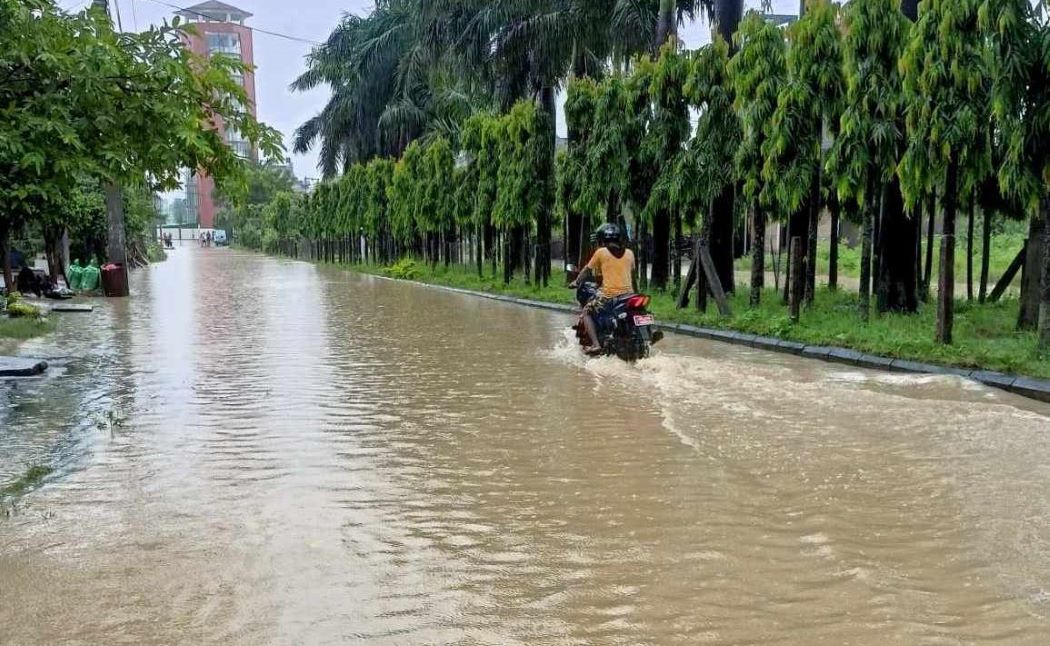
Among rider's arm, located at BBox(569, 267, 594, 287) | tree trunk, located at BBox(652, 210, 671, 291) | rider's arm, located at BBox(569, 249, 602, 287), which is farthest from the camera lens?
tree trunk, located at BBox(652, 210, 671, 291)

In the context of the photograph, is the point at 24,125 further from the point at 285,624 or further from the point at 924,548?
the point at 924,548

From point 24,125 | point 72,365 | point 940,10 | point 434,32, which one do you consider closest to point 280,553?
point 24,125

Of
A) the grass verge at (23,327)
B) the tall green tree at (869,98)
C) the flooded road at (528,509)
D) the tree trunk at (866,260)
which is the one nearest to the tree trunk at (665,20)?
the tall green tree at (869,98)

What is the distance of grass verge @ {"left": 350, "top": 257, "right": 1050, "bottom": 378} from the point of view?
1066cm

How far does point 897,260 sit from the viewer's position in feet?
51.8

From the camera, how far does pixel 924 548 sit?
497cm

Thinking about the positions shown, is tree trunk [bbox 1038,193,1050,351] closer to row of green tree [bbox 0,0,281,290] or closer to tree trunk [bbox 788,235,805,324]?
tree trunk [bbox 788,235,805,324]

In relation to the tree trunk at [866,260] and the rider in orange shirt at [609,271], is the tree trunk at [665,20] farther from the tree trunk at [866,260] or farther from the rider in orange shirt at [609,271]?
the rider in orange shirt at [609,271]

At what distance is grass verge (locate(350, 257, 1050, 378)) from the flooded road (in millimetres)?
789

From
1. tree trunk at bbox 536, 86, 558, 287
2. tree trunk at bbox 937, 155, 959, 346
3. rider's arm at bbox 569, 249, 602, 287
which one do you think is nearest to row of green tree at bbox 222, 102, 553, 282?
tree trunk at bbox 536, 86, 558, 287

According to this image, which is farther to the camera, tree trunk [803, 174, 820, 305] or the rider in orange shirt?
tree trunk [803, 174, 820, 305]

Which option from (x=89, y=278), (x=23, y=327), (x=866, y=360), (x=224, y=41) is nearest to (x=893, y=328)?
(x=866, y=360)

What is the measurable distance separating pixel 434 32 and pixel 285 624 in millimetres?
30097

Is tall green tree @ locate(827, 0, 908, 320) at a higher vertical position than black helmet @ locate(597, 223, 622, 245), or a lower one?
higher
